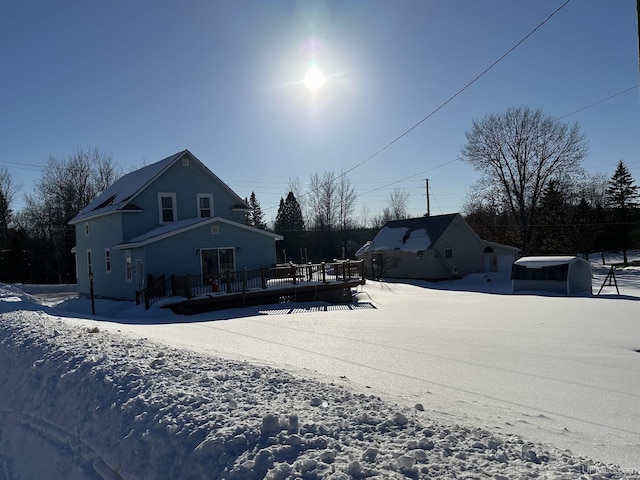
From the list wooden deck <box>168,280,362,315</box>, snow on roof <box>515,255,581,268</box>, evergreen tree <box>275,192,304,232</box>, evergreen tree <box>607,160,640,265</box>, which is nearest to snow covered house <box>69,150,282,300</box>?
wooden deck <box>168,280,362,315</box>

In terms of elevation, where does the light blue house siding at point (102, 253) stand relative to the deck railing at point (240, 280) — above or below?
above

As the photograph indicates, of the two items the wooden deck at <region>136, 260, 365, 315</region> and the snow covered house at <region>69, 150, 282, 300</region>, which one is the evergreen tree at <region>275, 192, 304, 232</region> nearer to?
the snow covered house at <region>69, 150, 282, 300</region>

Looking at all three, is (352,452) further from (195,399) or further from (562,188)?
(562,188)

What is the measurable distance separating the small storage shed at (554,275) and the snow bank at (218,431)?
21883 mm

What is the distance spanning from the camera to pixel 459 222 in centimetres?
3772

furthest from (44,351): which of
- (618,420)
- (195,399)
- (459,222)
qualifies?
(459,222)

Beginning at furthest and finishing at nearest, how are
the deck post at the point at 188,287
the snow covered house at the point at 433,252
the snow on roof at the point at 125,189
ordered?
the snow covered house at the point at 433,252
the snow on roof at the point at 125,189
the deck post at the point at 188,287

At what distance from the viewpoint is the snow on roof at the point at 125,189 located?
79.5 ft

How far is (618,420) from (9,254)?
51.0m

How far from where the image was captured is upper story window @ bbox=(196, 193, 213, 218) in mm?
25953

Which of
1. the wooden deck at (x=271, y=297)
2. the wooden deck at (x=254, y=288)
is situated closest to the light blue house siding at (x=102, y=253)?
the wooden deck at (x=254, y=288)

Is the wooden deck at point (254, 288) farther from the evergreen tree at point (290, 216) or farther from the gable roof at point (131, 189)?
the evergreen tree at point (290, 216)

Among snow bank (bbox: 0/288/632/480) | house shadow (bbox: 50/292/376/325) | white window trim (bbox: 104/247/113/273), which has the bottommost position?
house shadow (bbox: 50/292/376/325)

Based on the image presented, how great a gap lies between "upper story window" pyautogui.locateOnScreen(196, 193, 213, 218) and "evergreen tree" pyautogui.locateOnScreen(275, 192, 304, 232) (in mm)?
41976
